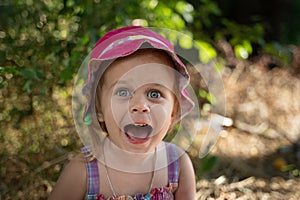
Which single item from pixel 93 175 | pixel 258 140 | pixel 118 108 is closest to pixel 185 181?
pixel 93 175

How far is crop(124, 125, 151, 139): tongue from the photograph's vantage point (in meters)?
1.59

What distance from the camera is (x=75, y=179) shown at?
1.76 meters

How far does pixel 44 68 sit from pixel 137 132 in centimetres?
120

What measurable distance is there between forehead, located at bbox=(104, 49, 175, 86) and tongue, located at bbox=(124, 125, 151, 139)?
0.12 metres

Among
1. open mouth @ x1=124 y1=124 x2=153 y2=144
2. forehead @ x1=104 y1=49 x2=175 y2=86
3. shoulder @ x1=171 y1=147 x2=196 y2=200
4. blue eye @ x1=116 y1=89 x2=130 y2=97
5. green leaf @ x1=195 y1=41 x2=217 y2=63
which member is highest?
green leaf @ x1=195 y1=41 x2=217 y2=63

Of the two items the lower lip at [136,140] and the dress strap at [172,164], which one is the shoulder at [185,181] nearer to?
the dress strap at [172,164]

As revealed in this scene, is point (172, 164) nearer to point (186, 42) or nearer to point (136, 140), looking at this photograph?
point (136, 140)

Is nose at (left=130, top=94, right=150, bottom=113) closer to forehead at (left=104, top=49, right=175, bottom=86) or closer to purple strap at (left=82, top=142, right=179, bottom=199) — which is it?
forehead at (left=104, top=49, right=175, bottom=86)

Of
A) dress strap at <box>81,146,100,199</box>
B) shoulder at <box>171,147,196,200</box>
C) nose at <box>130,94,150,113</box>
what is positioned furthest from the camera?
shoulder at <box>171,147,196,200</box>

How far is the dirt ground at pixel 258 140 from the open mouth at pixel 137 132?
38.4 inches

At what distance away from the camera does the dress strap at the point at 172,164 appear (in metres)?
1.83

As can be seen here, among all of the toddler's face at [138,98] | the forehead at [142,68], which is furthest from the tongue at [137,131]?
the forehead at [142,68]

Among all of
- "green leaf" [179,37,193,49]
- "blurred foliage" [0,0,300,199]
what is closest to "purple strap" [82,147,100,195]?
"blurred foliage" [0,0,300,199]

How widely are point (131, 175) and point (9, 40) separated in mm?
1024
